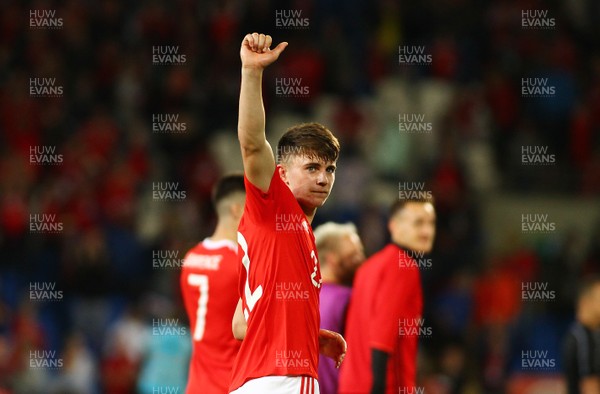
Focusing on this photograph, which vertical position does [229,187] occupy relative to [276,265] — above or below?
above

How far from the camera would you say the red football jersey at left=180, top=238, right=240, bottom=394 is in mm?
6285

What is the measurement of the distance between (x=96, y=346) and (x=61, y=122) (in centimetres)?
361

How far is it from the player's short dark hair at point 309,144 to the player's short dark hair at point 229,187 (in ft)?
6.77

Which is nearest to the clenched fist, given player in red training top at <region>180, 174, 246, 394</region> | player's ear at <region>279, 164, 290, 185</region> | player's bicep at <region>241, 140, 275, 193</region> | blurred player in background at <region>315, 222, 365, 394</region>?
player's bicep at <region>241, 140, 275, 193</region>

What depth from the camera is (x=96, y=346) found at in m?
12.0

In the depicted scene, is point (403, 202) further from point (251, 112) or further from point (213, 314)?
point (251, 112)

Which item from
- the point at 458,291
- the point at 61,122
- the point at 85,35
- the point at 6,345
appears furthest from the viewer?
the point at 85,35

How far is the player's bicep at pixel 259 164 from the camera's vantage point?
13.9 feet

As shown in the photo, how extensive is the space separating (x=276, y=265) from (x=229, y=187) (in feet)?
7.87

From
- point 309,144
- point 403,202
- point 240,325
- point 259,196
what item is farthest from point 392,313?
point 259,196

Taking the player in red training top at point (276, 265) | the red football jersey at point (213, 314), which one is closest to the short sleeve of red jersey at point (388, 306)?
the red football jersey at point (213, 314)

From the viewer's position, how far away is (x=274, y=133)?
46.4 ft

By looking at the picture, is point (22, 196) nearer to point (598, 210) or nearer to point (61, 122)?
point (61, 122)

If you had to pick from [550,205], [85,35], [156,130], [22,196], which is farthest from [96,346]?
[550,205]
